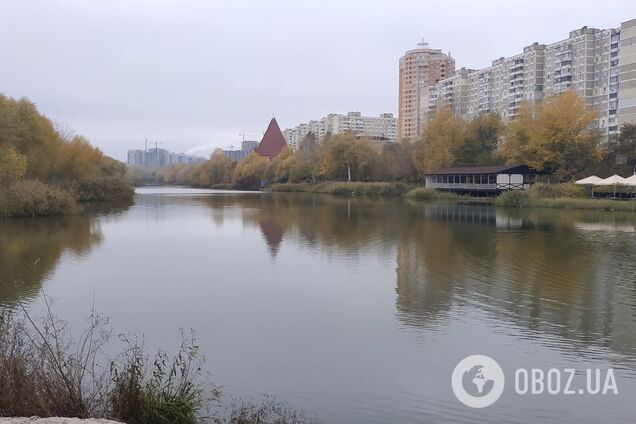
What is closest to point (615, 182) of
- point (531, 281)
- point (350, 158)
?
point (531, 281)

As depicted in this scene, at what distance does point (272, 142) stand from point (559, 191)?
255 feet

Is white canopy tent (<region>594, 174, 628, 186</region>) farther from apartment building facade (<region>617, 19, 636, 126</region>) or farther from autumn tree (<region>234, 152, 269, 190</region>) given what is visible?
autumn tree (<region>234, 152, 269, 190</region>)

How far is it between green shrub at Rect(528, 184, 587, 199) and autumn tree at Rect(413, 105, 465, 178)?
48.6ft

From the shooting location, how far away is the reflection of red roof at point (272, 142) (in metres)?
111

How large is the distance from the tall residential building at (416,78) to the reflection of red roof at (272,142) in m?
23.2

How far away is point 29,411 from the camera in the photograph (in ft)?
16.3

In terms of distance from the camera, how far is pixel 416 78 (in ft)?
372

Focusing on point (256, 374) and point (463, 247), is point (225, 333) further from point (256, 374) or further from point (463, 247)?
point (463, 247)

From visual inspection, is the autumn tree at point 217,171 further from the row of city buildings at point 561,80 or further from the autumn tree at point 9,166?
the autumn tree at point 9,166

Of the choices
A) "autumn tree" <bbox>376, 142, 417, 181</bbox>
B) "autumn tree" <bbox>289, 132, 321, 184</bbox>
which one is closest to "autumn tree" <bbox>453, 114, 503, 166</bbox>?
"autumn tree" <bbox>376, 142, 417, 181</bbox>

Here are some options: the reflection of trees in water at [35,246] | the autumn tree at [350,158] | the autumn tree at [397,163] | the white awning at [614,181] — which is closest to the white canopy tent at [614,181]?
the white awning at [614,181]

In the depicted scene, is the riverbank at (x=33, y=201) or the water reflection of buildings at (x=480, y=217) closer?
the riverbank at (x=33, y=201)

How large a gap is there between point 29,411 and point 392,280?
9.23 metres

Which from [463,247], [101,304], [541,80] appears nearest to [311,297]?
[101,304]
